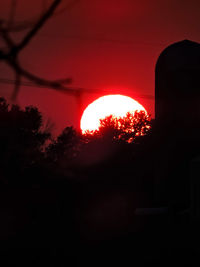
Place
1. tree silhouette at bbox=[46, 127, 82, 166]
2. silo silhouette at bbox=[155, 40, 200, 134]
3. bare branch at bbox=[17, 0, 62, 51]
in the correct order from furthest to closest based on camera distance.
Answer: tree silhouette at bbox=[46, 127, 82, 166] → silo silhouette at bbox=[155, 40, 200, 134] → bare branch at bbox=[17, 0, 62, 51]

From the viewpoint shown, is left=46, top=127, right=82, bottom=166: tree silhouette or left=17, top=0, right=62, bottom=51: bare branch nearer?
left=17, top=0, right=62, bottom=51: bare branch

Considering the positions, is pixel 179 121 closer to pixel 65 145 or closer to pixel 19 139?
pixel 65 145

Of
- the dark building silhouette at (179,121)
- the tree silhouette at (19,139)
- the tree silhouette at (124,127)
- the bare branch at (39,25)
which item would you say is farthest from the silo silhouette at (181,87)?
the bare branch at (39,25)

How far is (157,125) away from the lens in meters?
36.4

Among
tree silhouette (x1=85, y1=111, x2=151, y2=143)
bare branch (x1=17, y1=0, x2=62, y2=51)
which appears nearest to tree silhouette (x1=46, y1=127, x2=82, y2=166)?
tree silhouette (x1=85, y1=111, x2=151, y2=143)

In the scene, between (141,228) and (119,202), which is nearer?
(141,228)

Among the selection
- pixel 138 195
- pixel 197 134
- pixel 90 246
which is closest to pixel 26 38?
pixel 90 246

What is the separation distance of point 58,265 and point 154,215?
12743mm

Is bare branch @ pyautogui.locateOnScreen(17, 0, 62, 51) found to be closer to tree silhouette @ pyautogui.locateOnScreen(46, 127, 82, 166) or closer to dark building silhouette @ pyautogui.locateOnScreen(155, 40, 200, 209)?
dark building silhouette @ pyautogui.locateOnScreen(155, 40, 200, 209)

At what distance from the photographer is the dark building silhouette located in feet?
113

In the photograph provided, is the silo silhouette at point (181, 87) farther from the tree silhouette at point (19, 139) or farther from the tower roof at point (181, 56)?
the tree silhouette at point (19, 139)

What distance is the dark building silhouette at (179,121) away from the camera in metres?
34.4

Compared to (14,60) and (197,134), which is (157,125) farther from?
(14,60)

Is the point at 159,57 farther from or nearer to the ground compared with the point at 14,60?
farther from the ground
